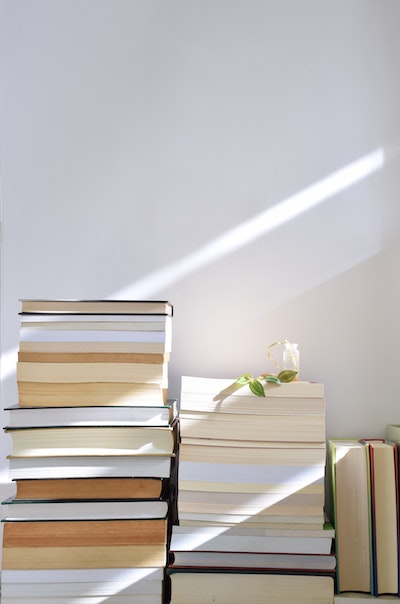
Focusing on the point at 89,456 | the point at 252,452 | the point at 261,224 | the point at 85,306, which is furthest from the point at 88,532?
the point at 261,224

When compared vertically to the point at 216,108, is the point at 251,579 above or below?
below

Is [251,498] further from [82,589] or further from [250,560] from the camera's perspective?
[82,589]

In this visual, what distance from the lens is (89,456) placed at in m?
1.57

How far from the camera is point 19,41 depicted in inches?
77.7

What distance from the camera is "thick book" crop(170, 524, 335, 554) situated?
1.54 meters

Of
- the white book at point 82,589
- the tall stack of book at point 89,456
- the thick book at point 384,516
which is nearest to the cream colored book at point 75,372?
the tall stack of book at point 89,456

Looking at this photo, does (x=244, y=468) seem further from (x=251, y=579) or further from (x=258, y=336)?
(x=258, y=336)

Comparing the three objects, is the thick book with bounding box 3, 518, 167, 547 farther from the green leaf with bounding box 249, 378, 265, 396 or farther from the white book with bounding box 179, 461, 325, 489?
the green leaf with bounding box 249, 378, 265, 396

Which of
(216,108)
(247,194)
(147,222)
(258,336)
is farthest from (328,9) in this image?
(258,336)

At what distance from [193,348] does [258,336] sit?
7.3 inches

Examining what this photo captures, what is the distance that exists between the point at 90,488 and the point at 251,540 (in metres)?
0.39

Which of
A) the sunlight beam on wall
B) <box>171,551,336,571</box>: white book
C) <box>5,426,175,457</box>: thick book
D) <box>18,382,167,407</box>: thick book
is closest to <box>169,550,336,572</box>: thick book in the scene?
<box>171,551,336,571</box>: white book

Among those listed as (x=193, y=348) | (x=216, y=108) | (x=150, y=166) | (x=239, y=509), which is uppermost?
(x=216, y=108)

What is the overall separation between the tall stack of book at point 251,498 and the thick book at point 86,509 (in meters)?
0.07
